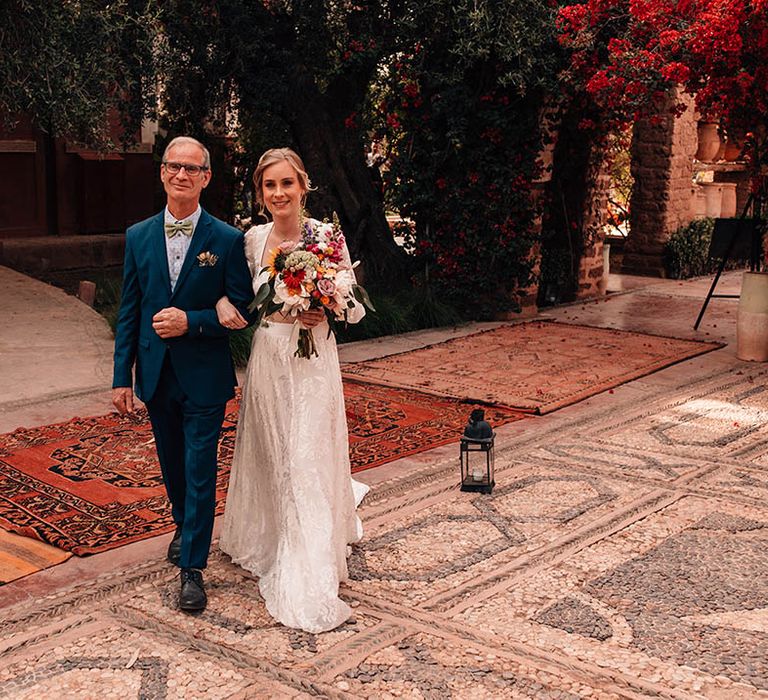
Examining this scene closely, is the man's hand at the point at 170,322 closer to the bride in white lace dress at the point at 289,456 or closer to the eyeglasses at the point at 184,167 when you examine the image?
the bride in white lace dress at the point at 289,456

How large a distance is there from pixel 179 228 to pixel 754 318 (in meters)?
6.92

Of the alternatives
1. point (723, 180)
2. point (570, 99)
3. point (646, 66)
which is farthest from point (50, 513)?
point (723, 180)

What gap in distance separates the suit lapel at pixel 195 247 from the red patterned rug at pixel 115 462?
1.45m

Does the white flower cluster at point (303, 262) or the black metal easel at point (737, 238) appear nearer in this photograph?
the white flower cluster at point (303, 262)

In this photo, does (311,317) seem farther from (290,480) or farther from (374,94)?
(374,94)

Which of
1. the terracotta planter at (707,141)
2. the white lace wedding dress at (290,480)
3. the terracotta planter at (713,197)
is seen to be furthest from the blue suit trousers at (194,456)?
the terracotta planter at (713,197)

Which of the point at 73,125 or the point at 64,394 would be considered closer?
the point at 64,394

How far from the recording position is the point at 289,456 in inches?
172

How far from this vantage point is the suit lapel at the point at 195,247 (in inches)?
167

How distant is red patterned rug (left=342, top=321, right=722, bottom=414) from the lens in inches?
329

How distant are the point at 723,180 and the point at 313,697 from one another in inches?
625

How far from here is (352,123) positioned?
11.8 m

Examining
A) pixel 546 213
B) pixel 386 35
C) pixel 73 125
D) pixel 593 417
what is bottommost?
pixel 593 417

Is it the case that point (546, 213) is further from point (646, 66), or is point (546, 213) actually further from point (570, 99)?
point (646, 66)
